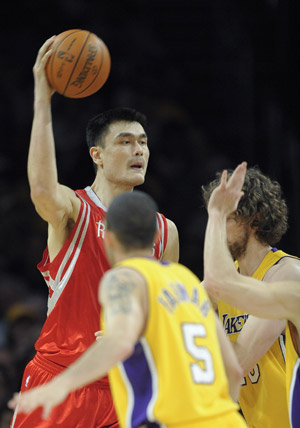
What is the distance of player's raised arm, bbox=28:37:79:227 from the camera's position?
12.7ft

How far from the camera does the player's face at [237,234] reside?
14.7ft

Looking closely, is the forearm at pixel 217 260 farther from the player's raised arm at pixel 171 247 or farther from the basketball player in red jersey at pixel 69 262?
the player's raised arm at pixel 171 247

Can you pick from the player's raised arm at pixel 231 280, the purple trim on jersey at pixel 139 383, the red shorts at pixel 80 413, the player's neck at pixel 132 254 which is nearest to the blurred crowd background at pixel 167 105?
the red shorts at pixel 80 413

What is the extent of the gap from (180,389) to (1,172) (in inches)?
290

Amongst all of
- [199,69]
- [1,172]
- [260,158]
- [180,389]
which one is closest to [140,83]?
[199,69]

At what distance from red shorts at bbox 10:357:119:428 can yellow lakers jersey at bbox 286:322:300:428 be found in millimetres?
1047

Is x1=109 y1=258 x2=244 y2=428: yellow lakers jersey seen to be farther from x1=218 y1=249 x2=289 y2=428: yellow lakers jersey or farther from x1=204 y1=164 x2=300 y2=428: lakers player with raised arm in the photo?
x1=218 y1=249 x2=289 y2=428: yellow lakers jersey

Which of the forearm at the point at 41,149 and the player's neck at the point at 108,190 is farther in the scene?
the player's neck at the point at 108,190

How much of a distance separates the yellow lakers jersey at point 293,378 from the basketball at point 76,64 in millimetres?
1902

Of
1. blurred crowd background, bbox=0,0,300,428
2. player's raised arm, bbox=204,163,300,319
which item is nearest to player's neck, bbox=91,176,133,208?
player's raised arm, bbox=204,163,300,319

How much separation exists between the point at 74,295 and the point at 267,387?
135 centimetres

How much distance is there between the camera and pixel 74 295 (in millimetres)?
4375

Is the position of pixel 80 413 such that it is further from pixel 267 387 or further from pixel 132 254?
pixel 132 254

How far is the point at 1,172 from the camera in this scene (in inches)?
382
